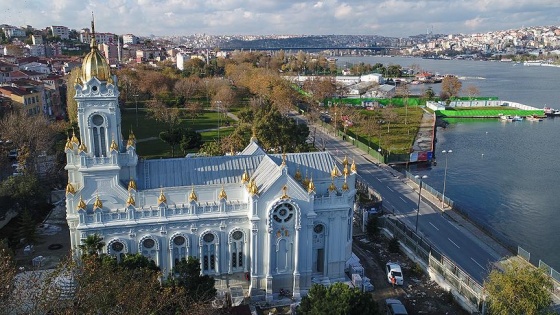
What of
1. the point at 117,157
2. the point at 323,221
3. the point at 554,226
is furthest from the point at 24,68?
the point at 554,226

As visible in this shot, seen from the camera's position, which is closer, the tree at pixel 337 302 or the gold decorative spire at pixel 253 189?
the tree at pixel 337 302

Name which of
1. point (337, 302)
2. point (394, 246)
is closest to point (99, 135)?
point (337, 302)

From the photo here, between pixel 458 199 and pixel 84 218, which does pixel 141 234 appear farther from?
pixel 458 199

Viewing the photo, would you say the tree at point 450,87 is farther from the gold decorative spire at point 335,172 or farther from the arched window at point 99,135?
the arched window at point 99,135

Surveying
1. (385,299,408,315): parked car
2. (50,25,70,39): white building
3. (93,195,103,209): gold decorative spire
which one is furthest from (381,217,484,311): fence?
(50,25,70,39): white building

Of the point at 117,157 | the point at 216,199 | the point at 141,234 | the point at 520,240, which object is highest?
the point at 117,157

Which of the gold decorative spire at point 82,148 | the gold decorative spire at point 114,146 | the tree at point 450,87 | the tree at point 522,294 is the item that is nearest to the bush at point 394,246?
the tree at point 522,294

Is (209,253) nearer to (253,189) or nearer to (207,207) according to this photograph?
(207,207)
